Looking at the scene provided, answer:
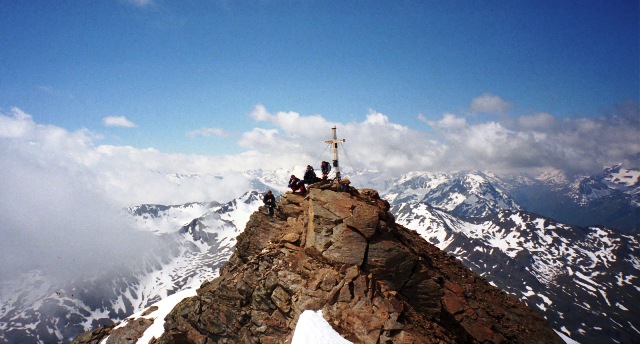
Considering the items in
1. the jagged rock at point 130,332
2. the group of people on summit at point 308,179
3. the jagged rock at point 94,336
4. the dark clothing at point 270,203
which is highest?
the group of people on summit at point 308,179

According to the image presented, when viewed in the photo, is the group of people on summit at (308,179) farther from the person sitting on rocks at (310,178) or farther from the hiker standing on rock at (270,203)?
the hiker standing on rock at (270,203)

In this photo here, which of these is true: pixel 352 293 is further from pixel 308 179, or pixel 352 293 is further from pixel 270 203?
pixel 270 203

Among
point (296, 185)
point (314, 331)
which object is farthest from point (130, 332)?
point (314, 331)

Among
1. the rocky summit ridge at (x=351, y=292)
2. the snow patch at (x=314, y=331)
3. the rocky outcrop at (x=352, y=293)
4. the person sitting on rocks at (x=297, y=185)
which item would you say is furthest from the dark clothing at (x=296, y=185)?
the snow patch at (x=314, y=331)

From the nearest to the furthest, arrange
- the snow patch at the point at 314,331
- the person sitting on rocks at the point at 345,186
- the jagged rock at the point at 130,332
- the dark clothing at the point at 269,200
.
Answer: the snow patch at the point at 314,331, the person sitting on rocks at the point at 345,186, the dark clothing at the point at 269,200, the jagged rock at the point at 130,332

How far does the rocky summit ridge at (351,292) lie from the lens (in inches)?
937

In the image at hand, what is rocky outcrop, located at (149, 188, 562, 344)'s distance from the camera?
23750mm

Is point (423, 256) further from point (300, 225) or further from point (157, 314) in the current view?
point (157, 314)

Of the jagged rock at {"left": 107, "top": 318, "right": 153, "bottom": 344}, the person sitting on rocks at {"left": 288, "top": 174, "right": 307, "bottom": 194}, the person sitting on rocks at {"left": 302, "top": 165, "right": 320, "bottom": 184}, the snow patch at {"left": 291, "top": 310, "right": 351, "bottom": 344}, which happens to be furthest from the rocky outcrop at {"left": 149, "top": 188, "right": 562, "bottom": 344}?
the jagged rock at {"left": 107, "top": 318, "right": 153, "bottom": 344}

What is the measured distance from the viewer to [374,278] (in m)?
25.5

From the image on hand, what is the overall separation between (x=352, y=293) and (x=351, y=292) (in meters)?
0.10

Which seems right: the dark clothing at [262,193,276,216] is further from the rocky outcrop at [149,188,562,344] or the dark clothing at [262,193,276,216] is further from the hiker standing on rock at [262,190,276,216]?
the rocky outcrop at [149,188,562,344]

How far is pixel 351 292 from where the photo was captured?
24.5 m

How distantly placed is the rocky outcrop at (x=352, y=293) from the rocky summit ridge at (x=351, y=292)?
3.2 inches
